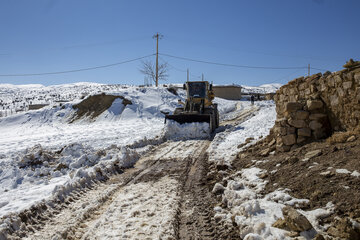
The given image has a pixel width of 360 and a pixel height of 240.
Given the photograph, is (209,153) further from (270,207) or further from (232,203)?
(270,207)

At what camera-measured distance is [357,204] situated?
3070 millimetres

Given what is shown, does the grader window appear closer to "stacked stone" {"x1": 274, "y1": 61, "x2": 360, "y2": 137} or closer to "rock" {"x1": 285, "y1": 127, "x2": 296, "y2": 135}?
"stacked stone" {"x1": 274, "y1": 61, "x2": 360, "y2": 137}

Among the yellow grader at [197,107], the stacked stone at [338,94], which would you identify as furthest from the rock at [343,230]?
the yellow grader at [197,107]

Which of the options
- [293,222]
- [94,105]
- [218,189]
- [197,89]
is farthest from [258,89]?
[293,222]

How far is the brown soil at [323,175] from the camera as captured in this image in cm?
329

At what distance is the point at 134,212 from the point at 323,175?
293 centimetres

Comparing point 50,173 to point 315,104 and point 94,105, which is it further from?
point 94,105

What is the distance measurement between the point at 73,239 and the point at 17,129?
21.9 m

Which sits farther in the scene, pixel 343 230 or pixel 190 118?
pixel 190 118

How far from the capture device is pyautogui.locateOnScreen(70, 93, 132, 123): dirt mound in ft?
86.2

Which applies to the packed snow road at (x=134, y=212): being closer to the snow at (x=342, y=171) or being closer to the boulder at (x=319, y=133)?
the snow at (x=342, y=171)

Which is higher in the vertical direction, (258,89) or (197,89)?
(258,89)

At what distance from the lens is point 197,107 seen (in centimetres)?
1541

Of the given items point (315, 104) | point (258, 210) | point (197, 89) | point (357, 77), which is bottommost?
point (258, 210)
